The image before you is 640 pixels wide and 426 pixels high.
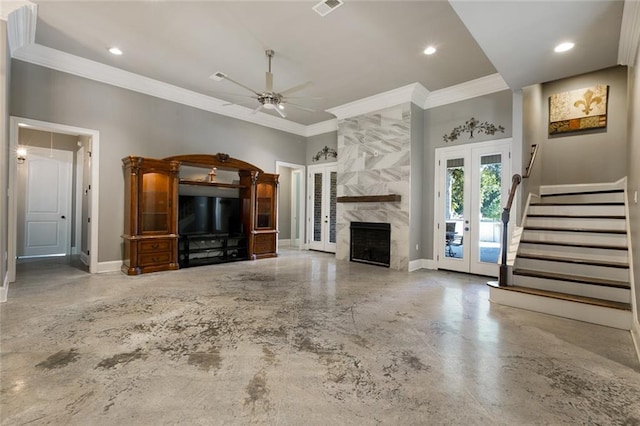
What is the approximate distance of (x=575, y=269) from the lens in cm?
380

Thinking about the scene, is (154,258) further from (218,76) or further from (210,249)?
(218,76)

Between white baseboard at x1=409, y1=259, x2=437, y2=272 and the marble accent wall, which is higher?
the marble accent wall

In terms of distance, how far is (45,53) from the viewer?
4.58 metres

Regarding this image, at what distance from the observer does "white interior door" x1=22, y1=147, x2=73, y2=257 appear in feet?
21.8

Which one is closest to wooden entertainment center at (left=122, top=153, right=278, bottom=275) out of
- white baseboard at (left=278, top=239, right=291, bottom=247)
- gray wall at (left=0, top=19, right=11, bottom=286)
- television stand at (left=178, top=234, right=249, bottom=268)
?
television stand at (left=178, top=234, right=249, bottom=268)

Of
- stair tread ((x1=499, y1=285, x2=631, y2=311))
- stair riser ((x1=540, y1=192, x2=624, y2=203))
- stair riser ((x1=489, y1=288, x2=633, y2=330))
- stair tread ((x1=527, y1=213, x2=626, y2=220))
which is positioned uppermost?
stair riser ((x1=540, y1=192, x2=624, y2=203))

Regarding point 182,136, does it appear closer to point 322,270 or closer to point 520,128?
point 322,270

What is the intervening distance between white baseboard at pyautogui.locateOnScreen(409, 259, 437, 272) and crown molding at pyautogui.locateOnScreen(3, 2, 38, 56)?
6745 mm

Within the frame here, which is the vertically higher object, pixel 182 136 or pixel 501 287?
pixel 182 136

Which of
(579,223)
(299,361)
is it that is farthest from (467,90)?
(299,361)

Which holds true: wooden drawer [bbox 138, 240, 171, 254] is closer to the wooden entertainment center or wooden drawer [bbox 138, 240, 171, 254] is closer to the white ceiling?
the wooden entertainment center

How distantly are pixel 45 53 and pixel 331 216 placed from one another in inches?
249

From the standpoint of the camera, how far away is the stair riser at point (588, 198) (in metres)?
4.58

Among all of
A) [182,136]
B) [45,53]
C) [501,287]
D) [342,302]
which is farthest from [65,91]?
[501,287]
